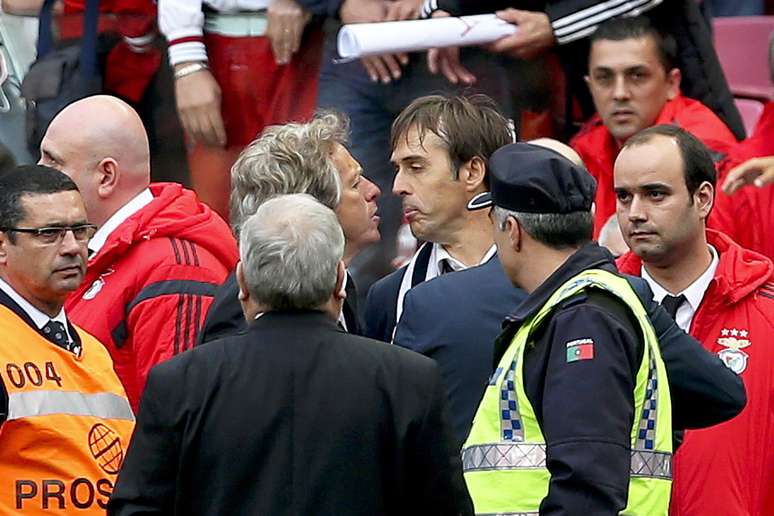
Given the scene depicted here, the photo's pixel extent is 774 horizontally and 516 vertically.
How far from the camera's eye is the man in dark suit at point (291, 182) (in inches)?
190

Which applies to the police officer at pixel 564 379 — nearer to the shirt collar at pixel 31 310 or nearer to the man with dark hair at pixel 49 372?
the man with dark hair at pixel 49 372

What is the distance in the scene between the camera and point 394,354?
13.3 ft

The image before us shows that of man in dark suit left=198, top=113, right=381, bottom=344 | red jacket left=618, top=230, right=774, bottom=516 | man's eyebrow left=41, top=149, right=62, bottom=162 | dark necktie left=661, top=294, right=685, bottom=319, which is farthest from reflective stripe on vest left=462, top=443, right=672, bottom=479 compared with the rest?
man's eyebrow left=41, top=149, right=62, bottom=162

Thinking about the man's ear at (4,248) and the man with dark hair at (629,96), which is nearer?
the man's ear at (4,248)

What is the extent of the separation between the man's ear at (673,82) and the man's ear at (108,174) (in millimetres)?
2305

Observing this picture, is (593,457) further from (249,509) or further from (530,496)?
(249,509)

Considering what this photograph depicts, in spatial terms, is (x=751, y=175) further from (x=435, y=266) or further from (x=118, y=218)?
(x=118, y=218)

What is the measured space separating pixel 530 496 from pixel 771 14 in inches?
228

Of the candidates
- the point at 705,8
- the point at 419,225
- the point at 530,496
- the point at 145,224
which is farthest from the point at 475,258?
the point at 705,8

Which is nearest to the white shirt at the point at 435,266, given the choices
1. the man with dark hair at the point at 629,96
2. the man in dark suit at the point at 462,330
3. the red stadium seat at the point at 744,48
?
the man in dark suit at the point at 462,330

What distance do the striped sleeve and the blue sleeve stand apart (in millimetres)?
3220

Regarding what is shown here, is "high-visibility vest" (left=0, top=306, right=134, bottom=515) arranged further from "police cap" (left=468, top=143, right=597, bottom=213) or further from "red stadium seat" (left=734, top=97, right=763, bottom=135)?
"red stadium seat" (left=734, top=97, right=763, bottom=135)

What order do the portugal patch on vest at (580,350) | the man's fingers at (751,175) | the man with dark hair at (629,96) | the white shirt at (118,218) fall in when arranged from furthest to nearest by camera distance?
the man with dark hair at (629,96) < the man's fingers at (751,175) < the white shirt at (118,218) < the portugal patch on vest at (580,350)

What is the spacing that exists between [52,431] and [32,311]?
400mm
